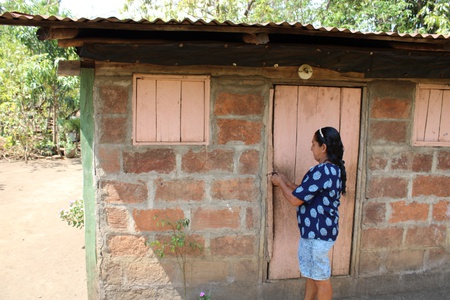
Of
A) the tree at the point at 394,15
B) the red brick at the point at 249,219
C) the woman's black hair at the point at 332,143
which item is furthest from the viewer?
the tree at the point at 394,15

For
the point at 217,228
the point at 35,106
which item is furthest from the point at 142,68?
the point at 35,106

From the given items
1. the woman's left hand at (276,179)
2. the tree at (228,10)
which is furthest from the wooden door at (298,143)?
the tree at (228,10)

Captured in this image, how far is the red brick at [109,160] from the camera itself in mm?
3227

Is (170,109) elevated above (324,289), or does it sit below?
above

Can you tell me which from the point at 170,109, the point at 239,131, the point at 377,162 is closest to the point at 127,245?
the point at 170,109

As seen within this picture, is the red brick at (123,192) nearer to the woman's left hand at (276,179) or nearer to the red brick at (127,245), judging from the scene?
the red brick at (127,245)

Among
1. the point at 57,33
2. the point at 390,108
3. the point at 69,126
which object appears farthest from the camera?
the point at 69,126

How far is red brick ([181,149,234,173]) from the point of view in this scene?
3.33m

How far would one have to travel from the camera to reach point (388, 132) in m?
3.62

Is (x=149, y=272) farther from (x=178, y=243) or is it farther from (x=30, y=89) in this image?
(x=30, y=89)

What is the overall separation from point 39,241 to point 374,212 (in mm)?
4543

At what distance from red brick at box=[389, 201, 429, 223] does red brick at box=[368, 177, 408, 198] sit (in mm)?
102

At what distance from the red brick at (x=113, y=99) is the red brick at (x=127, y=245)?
3.68 ft

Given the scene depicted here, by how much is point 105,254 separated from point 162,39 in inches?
76.6
